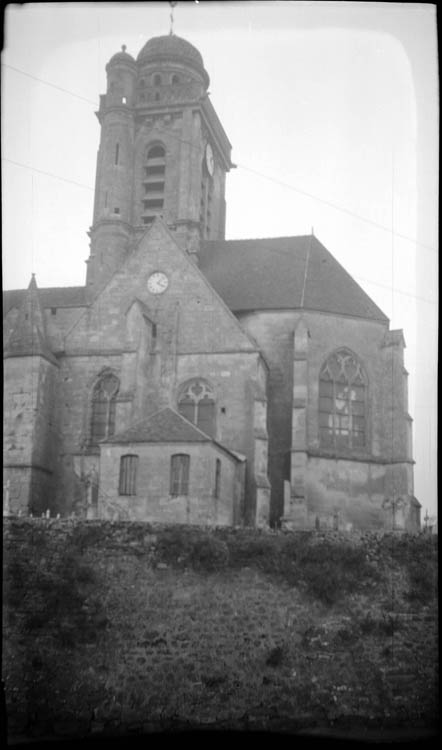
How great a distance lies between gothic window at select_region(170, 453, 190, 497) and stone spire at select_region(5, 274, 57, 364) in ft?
26.7

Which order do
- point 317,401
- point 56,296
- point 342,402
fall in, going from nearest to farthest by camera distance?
point 317,401, point 342,402, point 56,296

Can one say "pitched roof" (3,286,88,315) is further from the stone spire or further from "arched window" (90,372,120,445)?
"arched window" (90,372,120,445)

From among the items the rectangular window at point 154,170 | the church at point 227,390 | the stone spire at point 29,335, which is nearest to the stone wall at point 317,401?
the church at point 227,390

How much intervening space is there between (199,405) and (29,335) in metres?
7.23

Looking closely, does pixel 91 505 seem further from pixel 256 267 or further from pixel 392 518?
pixel 256 267

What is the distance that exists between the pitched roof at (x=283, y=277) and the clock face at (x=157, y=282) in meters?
3.26

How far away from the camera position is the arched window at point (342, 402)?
33031 mm

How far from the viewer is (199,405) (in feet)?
104

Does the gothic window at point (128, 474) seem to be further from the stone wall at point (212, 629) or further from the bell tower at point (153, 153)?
the bell tower at point (153, 153)

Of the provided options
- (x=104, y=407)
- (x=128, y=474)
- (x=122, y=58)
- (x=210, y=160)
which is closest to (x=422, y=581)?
(x=128, y=474)

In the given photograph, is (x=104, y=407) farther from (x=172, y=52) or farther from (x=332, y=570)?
(x=172, y=52)

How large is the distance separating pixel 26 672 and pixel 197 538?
16.7ft

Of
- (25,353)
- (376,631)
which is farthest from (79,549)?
(25,353)

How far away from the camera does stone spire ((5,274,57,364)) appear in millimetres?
32000
